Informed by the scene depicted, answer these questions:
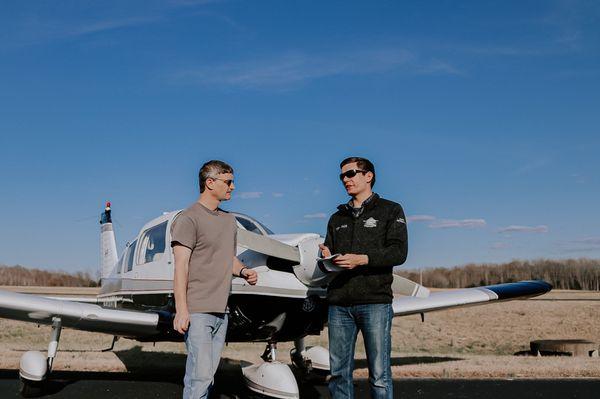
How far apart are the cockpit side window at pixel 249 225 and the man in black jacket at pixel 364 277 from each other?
109 inches

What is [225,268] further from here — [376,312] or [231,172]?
[376,312]

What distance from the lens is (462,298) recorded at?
31.9 feet

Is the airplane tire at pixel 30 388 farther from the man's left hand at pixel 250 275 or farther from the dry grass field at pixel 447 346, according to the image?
the man's left hand at pixel 250 275

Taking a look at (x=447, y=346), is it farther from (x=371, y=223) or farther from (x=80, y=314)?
(x=371, y=223)

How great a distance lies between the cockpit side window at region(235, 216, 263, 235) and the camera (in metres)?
7.29

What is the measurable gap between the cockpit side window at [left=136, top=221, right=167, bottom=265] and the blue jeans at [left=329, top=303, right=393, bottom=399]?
13.1 ft

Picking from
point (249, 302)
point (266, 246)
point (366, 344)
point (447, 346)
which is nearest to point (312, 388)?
point (249, 302)

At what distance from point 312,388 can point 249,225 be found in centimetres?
239

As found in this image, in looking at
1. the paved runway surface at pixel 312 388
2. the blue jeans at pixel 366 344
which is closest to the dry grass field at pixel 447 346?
the paved runway surface at pixel 312 388

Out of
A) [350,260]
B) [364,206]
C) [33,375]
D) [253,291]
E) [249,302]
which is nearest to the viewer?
[350,260]

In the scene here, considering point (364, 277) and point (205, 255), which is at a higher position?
point (205, 255)

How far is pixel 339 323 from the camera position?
4.43 meters

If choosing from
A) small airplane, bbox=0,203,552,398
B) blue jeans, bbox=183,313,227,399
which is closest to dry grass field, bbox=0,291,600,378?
small airplane, bbox=0,203,552,398

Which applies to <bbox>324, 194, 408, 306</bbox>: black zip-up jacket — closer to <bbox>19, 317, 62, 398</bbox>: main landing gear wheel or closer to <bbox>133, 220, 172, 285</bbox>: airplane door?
<bbox>133, 220, 172, 285</bbox>: airplane door
